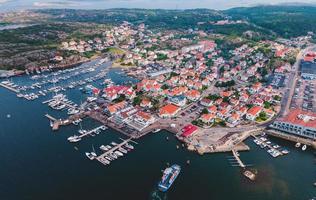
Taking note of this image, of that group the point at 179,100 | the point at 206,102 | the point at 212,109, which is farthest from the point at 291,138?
the point at 179,100

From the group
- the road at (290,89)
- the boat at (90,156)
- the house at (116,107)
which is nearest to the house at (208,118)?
the road at (290,89)

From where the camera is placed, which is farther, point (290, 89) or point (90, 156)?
point (290, 89)

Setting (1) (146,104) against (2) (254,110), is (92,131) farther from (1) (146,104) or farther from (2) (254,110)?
Answer: (2) (254,110)

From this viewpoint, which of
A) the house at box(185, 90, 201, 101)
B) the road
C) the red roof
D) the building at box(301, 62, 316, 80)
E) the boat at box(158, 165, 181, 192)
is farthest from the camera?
the building at box(301, 62, 316, 80)

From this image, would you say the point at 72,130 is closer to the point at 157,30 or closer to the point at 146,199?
→ the point at 146,199

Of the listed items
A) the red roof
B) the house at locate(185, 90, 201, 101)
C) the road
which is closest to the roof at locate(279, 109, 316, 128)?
the road

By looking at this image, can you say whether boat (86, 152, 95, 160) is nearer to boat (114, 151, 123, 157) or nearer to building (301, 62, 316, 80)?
boat (114, 151, 123, 157)

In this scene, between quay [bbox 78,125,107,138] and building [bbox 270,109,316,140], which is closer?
building [bbox 270,109,316,140]

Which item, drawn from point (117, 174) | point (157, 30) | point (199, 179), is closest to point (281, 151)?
point (199, 179)
